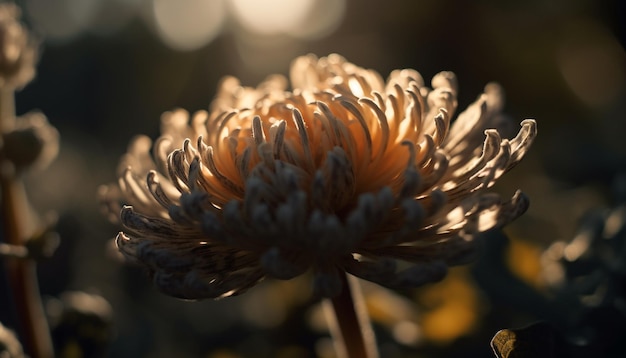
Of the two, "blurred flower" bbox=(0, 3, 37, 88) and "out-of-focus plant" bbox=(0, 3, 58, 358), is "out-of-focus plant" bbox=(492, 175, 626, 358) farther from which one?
"blurred flower" bbox=(0, 3, 37, 88)

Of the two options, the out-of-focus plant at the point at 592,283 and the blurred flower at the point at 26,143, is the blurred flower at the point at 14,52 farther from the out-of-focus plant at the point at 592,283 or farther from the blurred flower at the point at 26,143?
the out-of-focus plant at the point at 592,283

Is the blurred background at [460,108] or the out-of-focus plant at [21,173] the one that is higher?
the out-of-focus plant at [21,173]

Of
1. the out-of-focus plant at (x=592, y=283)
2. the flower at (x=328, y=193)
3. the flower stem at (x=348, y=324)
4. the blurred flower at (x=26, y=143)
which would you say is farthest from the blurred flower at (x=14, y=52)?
the out-of-focus plant at (x=592, y=283)

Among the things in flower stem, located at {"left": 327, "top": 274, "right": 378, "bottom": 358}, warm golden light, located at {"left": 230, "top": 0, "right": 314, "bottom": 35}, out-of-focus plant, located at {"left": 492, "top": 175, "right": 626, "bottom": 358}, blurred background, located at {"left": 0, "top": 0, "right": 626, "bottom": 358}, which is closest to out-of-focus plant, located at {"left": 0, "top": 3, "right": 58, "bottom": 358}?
blurred background, located at {"left": 0, "top": 0, "right": 626, "bottom": 358}

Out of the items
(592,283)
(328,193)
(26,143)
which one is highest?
(26,143)

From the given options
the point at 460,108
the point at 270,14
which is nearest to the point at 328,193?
the point at 460,108

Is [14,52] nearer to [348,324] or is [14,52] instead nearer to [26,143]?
[26,143]
